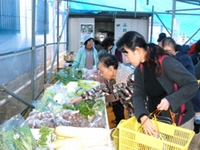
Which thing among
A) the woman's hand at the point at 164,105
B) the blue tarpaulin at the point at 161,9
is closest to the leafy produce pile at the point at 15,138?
the woman's hand at the point at 164,105


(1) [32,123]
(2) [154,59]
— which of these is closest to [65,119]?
(1) [32,123]

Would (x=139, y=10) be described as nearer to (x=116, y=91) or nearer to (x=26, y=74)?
(x=26, y=74)

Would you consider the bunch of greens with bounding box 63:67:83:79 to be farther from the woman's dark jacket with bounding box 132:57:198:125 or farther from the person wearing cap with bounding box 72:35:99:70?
the woman's dark jacket with bounding box 132:57:198:125

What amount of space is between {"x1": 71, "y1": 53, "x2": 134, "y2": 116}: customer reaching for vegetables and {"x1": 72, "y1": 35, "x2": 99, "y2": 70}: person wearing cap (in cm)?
263

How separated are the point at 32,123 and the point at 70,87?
147 centimetres

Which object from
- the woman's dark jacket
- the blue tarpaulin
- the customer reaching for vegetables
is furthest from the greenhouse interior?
the blue tarpaulin

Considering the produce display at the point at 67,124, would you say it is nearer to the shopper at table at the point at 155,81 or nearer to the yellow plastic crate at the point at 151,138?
the yellow plastic crate at the point at 151,138

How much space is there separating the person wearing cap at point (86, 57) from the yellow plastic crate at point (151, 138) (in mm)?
3870

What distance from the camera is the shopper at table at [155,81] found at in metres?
1.92

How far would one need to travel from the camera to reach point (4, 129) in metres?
1.87

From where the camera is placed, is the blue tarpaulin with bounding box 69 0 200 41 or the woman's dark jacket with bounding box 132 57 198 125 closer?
the woman's dark jacket with bounding box 132 57 198 125

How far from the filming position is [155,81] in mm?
2113

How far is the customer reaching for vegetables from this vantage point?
277 centimetres

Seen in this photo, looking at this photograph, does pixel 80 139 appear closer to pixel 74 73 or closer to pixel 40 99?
pixel 40 99
